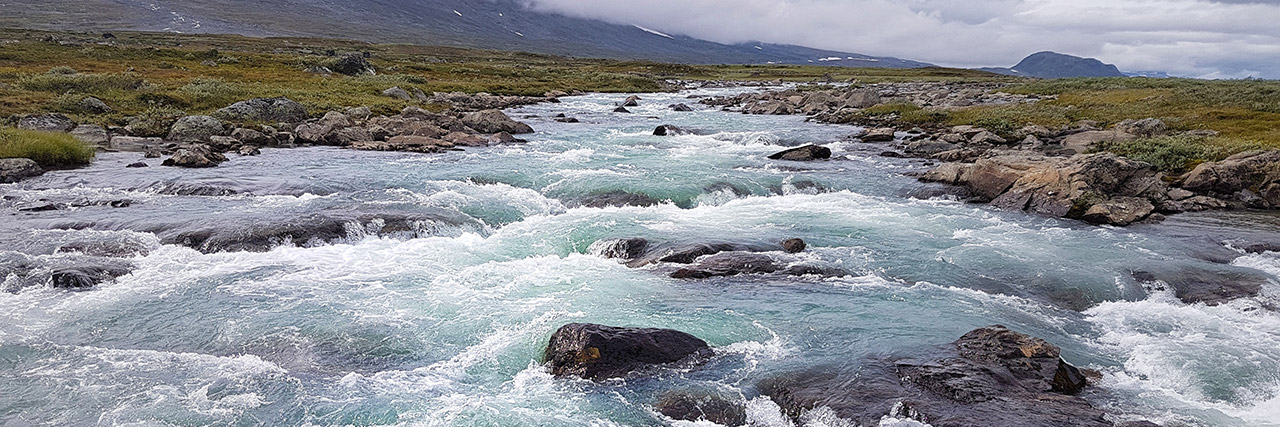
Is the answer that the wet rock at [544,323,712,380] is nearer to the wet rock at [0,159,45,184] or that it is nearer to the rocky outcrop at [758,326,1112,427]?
the rocky outcrop at [758,326,1112,427]

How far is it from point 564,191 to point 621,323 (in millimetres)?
14152

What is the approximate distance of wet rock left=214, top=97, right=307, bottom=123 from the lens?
43.1m

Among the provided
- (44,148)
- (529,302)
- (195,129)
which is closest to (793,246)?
(529,302)

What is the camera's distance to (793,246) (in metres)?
20.7

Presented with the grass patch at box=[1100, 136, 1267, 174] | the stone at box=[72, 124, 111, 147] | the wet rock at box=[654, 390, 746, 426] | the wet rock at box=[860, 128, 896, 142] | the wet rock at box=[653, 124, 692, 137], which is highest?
the grass patch at box=[1100, 136, 1267, 174]

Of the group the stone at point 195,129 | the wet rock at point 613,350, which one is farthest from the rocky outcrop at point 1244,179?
the stone at point 195,129

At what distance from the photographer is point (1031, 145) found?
39781 mm

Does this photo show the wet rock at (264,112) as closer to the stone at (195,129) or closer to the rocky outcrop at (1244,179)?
the stone at (195,129)

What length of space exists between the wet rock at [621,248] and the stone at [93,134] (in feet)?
96.0

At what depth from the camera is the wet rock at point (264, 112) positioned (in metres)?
43.1

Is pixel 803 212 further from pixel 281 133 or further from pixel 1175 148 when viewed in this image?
pixel 281 133

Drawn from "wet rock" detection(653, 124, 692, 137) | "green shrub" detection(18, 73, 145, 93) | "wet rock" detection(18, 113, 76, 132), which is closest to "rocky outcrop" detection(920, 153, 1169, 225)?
"wet rock" detection(653, 124, 692, 137)

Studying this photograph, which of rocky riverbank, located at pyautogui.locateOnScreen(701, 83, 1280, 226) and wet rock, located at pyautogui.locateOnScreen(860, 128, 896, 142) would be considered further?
wet rock, located at pyautogui.locateOnScreen(860, 128, 896, 142)

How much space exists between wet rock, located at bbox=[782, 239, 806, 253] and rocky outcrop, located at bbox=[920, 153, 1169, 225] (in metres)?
10.9
